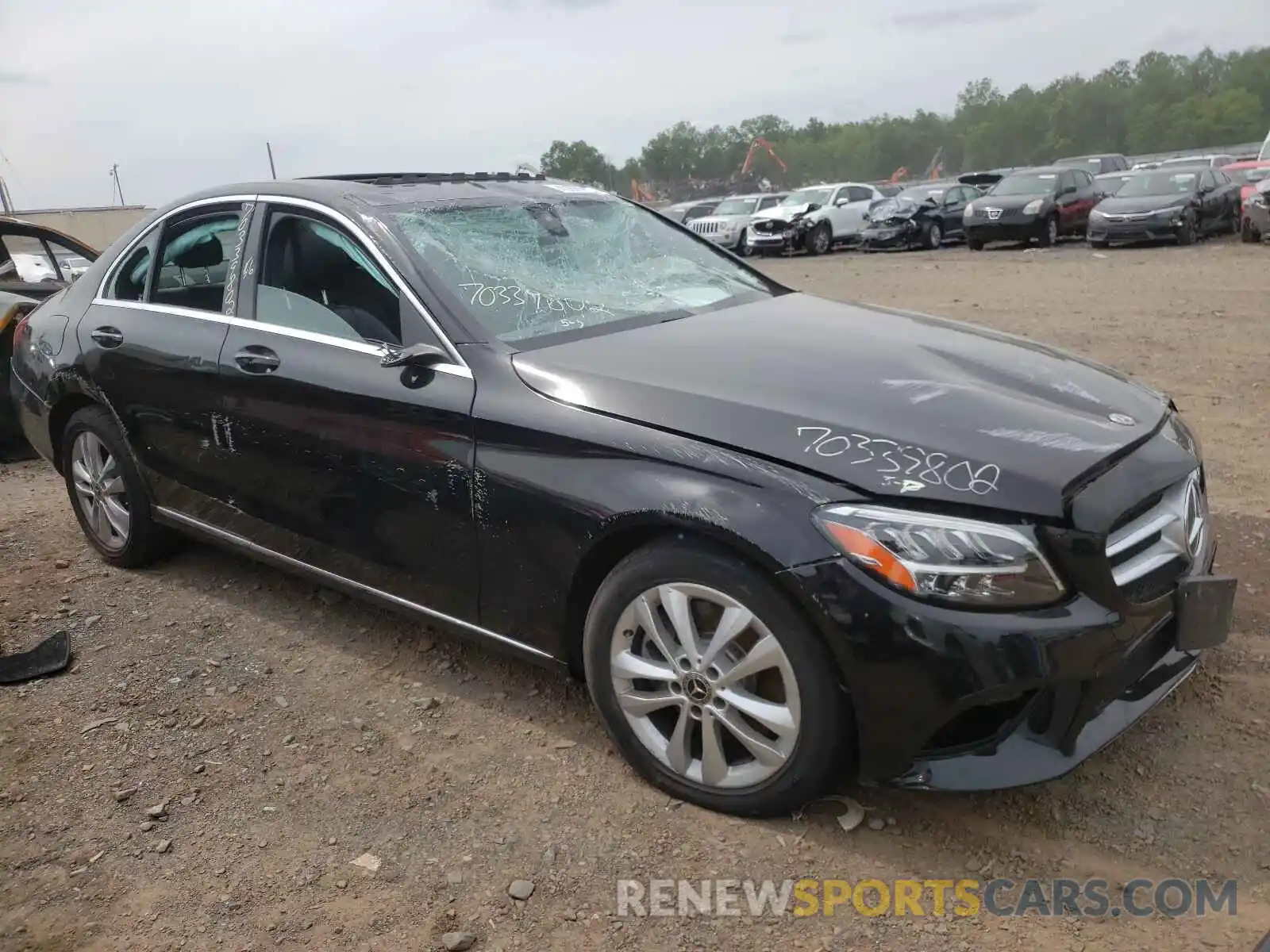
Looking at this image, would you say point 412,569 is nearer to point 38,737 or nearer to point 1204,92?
point 38,737

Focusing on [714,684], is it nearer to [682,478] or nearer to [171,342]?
[682,478]

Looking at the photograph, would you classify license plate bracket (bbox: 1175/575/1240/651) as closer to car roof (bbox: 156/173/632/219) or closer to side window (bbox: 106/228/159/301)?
car roof (bbox: 156/173/632/219)

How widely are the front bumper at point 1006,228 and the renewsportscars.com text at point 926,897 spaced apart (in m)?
18.4

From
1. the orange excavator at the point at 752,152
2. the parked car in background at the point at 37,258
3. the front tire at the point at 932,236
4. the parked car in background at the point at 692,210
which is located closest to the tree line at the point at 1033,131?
the orange excavator at the point at 752,152

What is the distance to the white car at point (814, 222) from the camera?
22.8 metres

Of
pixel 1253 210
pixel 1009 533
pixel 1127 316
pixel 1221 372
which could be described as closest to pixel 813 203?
pixel 1253 210

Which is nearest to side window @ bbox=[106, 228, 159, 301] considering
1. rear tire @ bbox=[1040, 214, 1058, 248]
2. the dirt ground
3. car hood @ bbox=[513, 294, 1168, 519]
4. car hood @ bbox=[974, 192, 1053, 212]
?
the dirt ground

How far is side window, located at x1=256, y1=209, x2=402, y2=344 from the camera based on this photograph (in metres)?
3.19

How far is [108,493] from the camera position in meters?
4.41

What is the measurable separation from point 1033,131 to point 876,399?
362 feet

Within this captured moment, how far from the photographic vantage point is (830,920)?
2.29 metres

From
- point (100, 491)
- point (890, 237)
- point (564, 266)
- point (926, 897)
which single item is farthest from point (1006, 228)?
point (926, 897)

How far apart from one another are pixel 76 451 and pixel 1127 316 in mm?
8793

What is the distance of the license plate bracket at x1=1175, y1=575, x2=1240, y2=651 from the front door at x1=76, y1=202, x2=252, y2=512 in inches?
121
